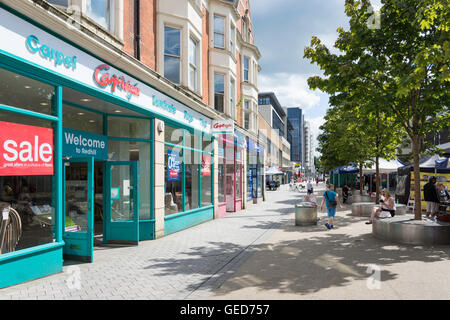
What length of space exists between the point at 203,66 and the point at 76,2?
801 cm

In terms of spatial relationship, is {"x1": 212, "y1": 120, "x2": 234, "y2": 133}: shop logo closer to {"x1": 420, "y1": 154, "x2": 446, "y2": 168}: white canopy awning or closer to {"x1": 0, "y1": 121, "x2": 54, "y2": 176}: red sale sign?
{"x1": 0, "y1": 121, "x2": 54, "y2": 176}: red sale sign

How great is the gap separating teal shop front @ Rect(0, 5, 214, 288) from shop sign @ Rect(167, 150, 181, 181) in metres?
0.03

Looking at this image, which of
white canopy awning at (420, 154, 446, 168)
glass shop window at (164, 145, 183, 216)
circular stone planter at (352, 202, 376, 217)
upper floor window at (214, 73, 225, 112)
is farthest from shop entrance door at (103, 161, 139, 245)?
white canopy awning at (420, 154, 446, 168)

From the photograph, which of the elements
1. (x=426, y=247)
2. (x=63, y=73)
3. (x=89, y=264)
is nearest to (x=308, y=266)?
(x=426, y=247)

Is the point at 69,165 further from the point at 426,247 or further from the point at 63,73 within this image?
the point at 426,247

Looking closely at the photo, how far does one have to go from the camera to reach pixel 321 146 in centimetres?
3975

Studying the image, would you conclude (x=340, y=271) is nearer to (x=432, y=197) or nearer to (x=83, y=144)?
(x=83, y=144)

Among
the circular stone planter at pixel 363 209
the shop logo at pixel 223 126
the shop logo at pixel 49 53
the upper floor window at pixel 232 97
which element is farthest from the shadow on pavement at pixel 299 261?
the upper floor window at pixel 232 97

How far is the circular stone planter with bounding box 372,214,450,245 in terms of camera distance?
8523 mm

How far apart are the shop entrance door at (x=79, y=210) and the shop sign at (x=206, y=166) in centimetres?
625

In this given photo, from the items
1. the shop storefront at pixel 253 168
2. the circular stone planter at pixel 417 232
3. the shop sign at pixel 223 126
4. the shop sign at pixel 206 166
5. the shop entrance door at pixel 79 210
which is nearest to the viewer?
the shop entrance door at pixel 79 210

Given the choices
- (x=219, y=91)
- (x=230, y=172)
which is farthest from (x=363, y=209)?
(x=219, y=91)

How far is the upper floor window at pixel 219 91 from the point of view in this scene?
649 inches

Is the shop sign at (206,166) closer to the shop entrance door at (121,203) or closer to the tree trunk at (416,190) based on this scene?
the shop entrance door at (121,203)
